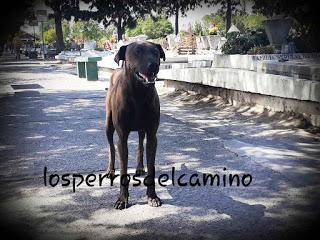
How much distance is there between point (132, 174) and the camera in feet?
15.7

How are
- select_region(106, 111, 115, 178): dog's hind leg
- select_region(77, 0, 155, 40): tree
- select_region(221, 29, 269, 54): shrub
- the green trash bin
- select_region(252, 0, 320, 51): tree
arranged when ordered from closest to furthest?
1. select_region(106, 111, 115, 178): dog's hind leg
2. select_region(252, 0, 320, 51): tree
3. select_region(221, 29, 269, 54): shrub
4. select_region(77, 0, 155, 40): tree
5. the green trash bin

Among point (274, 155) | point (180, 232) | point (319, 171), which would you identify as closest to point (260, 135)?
point (274, 155)

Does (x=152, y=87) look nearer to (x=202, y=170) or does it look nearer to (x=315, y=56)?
(x=202, y=170)

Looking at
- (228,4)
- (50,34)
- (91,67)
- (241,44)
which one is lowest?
(91,67)

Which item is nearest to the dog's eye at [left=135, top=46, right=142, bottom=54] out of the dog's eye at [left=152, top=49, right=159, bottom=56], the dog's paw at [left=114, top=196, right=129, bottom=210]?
the dog's eye at [left=152, top=49, right=159, bottom=56]

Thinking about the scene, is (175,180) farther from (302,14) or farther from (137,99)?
(302,14)

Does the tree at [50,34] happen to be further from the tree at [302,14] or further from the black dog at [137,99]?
the black dog at [137,99]

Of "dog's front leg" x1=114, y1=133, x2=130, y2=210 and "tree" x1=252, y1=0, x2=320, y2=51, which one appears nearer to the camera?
"dog's front leg" x1=114, y1=133, x2=130, y2=210

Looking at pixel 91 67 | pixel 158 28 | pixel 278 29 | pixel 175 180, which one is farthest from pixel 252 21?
pixel 175 180

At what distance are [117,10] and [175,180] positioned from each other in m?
19.3

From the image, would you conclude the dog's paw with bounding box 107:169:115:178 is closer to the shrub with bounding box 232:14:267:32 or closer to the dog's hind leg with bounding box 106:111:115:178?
the dog's hind leg with bounding box 106:111:115:178

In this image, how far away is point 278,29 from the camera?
1164 cm

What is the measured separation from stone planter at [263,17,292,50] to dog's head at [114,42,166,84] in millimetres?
9066

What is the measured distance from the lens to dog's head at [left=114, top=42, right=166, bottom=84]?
332cm
